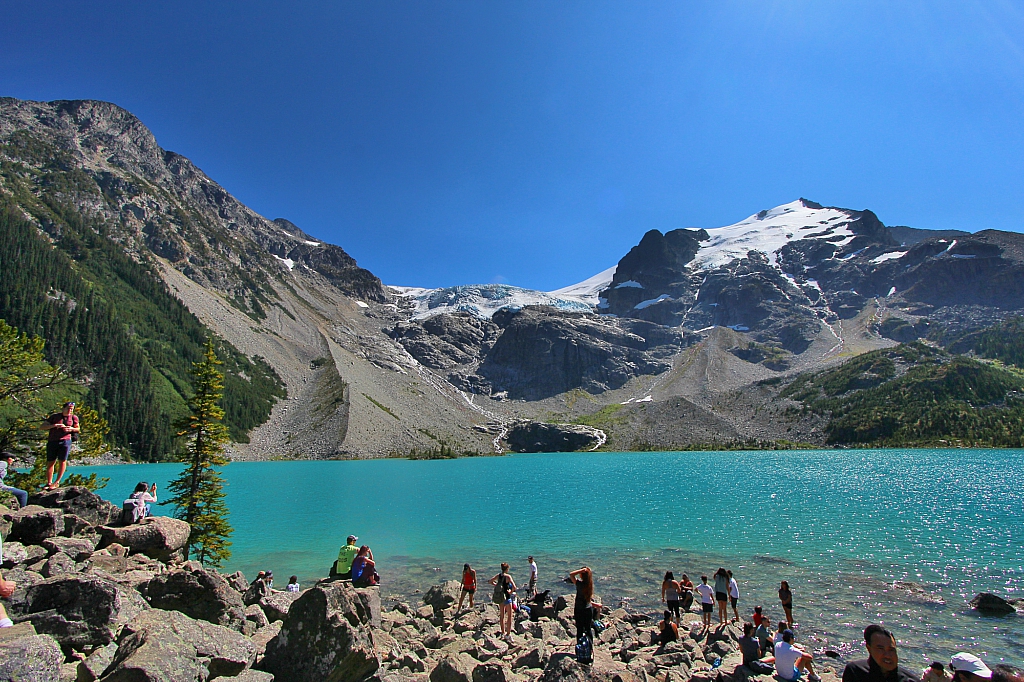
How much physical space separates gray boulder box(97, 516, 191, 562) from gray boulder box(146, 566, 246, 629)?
372 cm

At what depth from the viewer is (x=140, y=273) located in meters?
180

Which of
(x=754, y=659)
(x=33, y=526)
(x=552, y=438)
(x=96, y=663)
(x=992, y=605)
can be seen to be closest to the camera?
(x=96, y=663)

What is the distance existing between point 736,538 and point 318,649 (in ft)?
116

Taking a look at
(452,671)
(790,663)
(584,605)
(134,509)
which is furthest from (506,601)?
(134,509)

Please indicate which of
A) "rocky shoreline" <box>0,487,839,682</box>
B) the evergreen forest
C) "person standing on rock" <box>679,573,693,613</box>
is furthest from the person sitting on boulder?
the evergreen forest

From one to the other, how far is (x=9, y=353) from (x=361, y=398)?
15618 centimetres

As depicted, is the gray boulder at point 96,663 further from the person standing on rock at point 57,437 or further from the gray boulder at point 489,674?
the person standing on rock at point 57,437

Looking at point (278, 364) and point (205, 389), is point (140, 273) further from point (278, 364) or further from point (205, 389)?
point (205, 389)

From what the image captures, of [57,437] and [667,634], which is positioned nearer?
[57,437]

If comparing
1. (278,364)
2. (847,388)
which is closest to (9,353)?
(278,364)

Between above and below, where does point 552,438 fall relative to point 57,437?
below

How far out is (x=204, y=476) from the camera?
25016mm

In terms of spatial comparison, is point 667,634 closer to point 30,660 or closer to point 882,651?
point 882,651

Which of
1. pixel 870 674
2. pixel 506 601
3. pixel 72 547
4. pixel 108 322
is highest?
pixel 108 322
